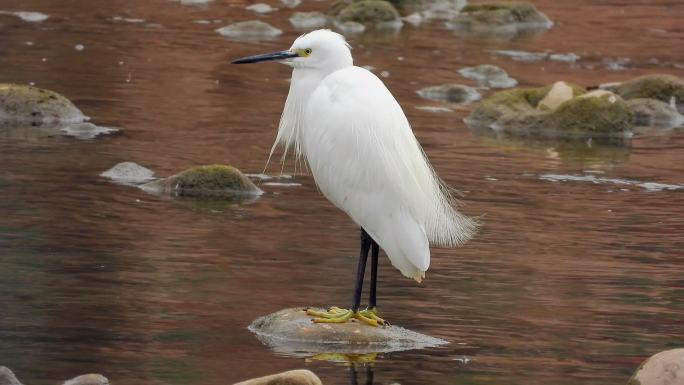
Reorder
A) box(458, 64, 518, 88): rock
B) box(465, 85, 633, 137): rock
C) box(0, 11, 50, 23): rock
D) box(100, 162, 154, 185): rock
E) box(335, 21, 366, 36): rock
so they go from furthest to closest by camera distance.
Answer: box(335, 21, 366, 36): rock → box(0, 11, 50, 23): rock → box(458, 64, 518, 88): rock → box(465, 85, 633, 137): rock → box(100, 162, 154, 185): rock

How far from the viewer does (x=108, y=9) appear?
24.9 m

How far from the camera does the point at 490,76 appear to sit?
20219 millimetres

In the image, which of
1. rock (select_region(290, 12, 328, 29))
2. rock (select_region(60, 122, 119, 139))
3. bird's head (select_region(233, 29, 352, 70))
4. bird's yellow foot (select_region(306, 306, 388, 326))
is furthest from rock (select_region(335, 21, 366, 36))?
bird's yellow foot (select_region(306, 306, 388, 326))

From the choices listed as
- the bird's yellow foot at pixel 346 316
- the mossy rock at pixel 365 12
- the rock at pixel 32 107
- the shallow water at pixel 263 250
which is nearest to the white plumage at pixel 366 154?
the bird's yellow foot at pixel 346 316

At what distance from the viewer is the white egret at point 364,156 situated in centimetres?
823

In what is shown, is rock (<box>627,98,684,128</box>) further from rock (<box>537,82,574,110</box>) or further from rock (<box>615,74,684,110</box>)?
rock (<box>537,82,574,110</box>)

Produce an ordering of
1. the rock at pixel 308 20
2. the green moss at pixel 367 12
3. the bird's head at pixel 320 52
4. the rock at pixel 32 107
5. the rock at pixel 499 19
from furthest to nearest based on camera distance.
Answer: the rock at pixel 499 19 → the green moss at pixel 367 12 → the rock at pixel 308 20 → the rock at pixel 32 107 → the bird's head at pixel 320 52

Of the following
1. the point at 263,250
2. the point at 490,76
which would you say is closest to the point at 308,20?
the point at 490,76

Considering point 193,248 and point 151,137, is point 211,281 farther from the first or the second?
point 151,137

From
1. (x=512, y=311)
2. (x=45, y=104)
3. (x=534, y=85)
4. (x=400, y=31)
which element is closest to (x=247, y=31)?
(x=400, y=31)

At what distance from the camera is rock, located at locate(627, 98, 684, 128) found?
17.9m

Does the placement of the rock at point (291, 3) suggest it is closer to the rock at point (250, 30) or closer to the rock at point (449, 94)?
the rock at point (250, 30)

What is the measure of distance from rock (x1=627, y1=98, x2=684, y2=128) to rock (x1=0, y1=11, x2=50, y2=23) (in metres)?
9.08

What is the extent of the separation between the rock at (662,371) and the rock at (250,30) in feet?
52.4
